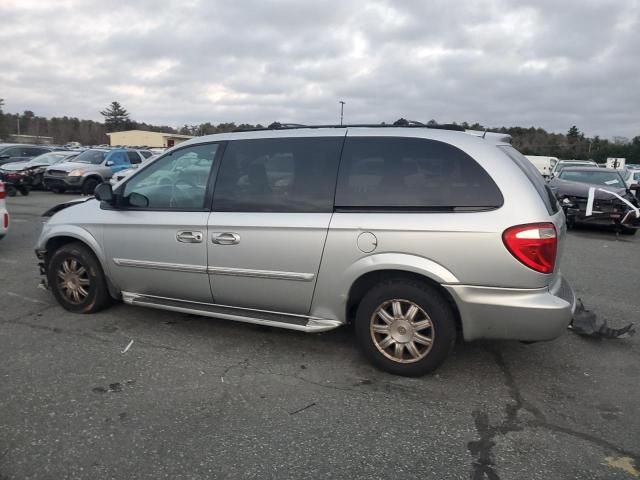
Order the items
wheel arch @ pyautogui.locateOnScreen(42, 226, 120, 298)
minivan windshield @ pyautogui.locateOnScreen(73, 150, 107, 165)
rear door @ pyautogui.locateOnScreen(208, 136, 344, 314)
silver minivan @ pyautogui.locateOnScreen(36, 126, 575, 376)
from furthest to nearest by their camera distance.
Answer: minivan windshield @ pyautogui.locateOnScreen(73, 150, 107, 165)
wheel arch @ pyautogui.locateOnScreen(42, 226, 120, 298)
rear door @ pyautogui.locateOnScreen(208, 136, 344, 314)
silver minivan @ pyautogui.locateOnScreen(36, 126, 575, 376)

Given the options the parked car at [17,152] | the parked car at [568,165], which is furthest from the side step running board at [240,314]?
the parked car at [17,152]

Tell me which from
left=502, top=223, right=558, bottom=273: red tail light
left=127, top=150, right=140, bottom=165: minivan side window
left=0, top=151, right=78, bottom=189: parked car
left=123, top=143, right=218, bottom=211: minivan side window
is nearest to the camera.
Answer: left=502, top=223, right=558, bottom=273: red tail light

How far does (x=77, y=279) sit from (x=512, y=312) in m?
3.94

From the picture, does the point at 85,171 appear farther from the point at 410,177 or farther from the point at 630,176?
the point at 630,176

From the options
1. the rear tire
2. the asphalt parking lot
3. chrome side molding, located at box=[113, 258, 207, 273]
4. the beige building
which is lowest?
the asphalt parking lot

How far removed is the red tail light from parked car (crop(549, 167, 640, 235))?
8.75 m

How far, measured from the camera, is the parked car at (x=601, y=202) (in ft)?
37.1

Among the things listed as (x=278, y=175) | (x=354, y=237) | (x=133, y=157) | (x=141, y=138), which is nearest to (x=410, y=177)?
(x=354, y=237)

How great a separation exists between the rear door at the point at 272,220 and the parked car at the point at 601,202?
900 cm

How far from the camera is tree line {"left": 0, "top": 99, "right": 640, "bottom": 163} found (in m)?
56.1

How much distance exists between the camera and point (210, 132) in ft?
187

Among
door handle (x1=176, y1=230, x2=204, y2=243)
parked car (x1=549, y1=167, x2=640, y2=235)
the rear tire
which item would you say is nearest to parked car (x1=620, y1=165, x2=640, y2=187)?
parked car (x1=549, y1=167, x2=640, y2=235)

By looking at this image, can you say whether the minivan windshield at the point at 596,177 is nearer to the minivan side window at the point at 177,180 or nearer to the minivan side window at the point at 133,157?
the minivan side window at the point at 177,180

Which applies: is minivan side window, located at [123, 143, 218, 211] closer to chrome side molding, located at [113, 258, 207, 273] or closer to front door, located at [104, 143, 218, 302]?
front door, located at [104, 143, 218, 302]
